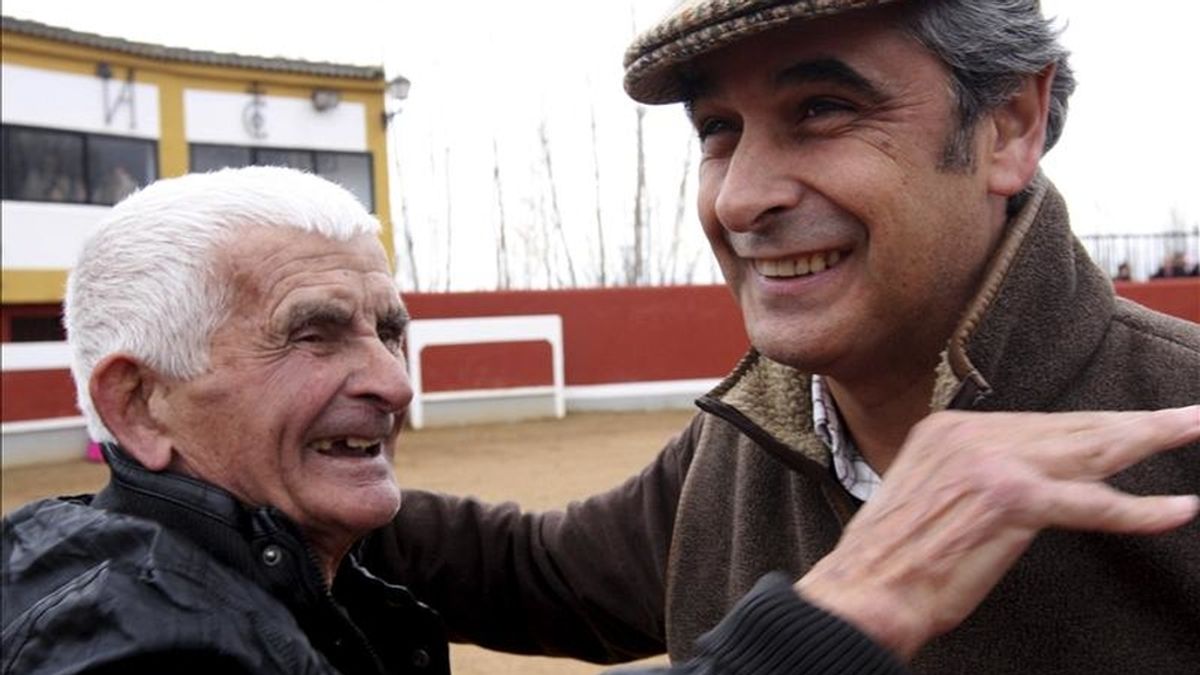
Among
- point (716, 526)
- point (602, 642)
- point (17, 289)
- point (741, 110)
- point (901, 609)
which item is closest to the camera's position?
point (901, 609)

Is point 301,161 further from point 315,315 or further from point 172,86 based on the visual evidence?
point 315,315

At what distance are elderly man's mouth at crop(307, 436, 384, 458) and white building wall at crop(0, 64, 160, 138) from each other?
48.1 feet

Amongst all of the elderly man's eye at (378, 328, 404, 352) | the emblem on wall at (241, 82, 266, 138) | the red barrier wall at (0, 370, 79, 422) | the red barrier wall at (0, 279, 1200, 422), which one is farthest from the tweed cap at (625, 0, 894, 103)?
the emblem on wall at (241, 82, 266, 138)

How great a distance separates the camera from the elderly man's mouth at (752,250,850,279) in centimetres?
151

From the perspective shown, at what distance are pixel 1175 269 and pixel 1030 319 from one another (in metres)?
18.1

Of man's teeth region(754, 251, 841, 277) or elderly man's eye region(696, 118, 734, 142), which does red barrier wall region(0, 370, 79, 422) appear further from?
man's teeth region(754, 251, 841, 277)

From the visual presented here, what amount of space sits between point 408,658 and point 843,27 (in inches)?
42.3

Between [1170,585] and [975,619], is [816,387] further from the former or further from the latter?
[1170,585]

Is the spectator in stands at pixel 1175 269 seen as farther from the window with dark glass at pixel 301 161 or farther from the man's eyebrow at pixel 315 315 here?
the man's eyebrow at pixel 315 315

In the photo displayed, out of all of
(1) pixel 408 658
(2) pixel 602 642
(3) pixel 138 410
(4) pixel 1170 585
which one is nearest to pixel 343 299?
(3) pixel 138 410

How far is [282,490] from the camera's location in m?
1.65

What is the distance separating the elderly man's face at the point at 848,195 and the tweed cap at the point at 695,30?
0.05m

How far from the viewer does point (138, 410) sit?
1.63 metres

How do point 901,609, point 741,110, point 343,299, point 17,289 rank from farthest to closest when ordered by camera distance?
point 17,289, point 343,299, point 741,110, point 901,609
